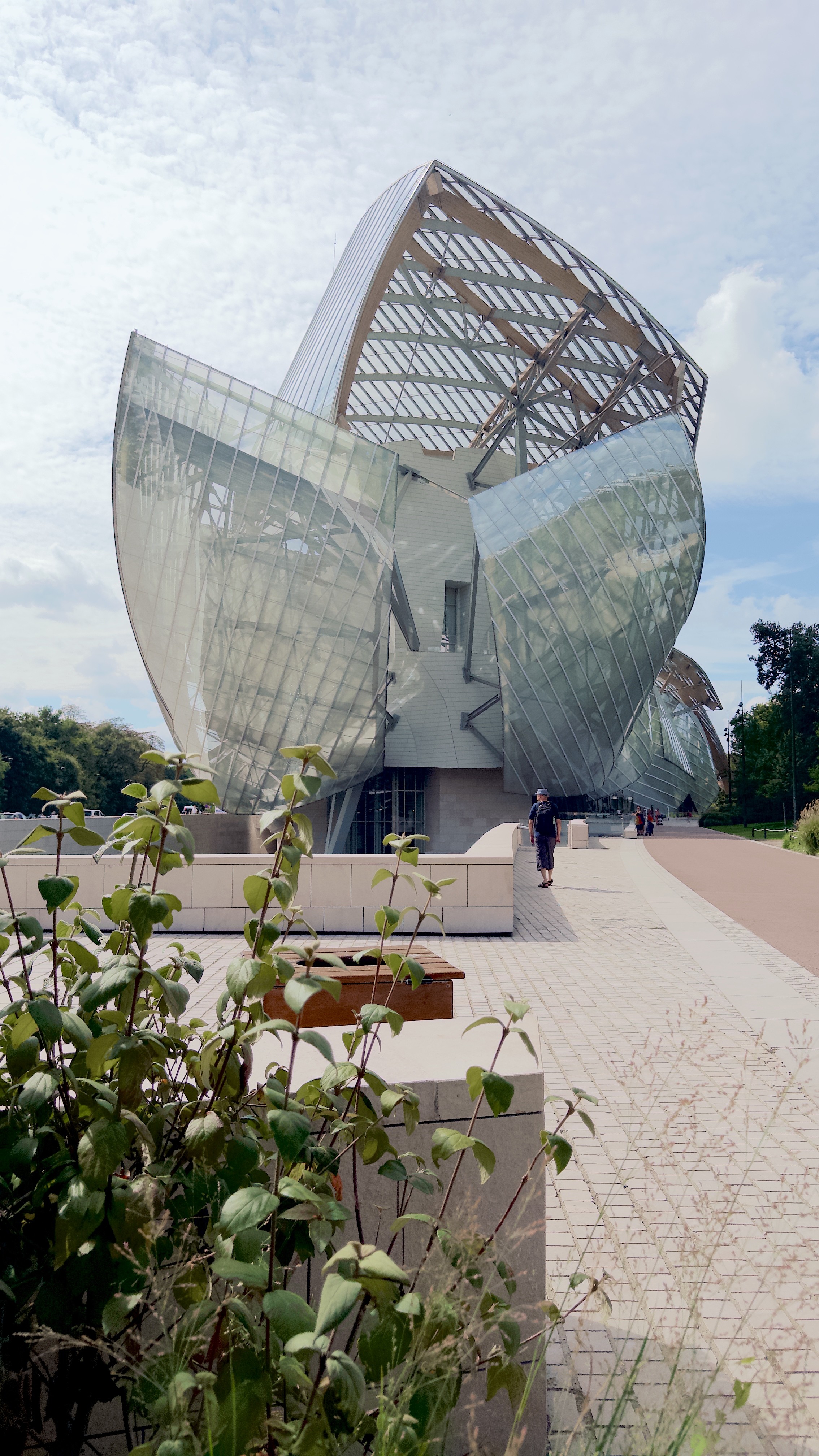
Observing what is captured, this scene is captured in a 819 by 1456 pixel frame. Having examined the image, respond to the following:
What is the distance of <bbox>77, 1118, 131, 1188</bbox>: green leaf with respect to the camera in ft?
5.73

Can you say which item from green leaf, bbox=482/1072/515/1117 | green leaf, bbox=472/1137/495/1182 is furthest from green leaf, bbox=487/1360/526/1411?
green leaf, bbox=482/1072/515/1117

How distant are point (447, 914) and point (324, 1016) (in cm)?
796

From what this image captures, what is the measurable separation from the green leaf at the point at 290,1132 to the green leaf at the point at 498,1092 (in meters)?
0.45

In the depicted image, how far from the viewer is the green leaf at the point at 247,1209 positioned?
1564mm

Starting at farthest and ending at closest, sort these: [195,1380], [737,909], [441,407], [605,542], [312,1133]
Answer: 1. [441,407]
2. [605,542]
3. [737,909]
4. [312,1133]
5. [195,1380]

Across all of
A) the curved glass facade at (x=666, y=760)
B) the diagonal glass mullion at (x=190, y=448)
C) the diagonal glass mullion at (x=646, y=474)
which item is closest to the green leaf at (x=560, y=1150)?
the diagonal glass mullion at (x=190, y=448)

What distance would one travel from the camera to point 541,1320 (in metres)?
2.62

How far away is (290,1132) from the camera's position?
5.51 ft

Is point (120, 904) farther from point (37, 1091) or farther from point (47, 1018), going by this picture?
point (37, 1091)

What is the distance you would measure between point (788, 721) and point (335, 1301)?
2611 inches

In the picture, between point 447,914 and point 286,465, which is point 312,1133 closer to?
point 447,914

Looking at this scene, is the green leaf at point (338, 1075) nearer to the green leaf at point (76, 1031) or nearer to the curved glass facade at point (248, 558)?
the green leaf at point (76, 1031)

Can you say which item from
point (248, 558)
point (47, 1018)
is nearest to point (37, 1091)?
point (47, 1018)

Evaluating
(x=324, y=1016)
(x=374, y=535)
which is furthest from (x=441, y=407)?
(x=324, y=1016)
